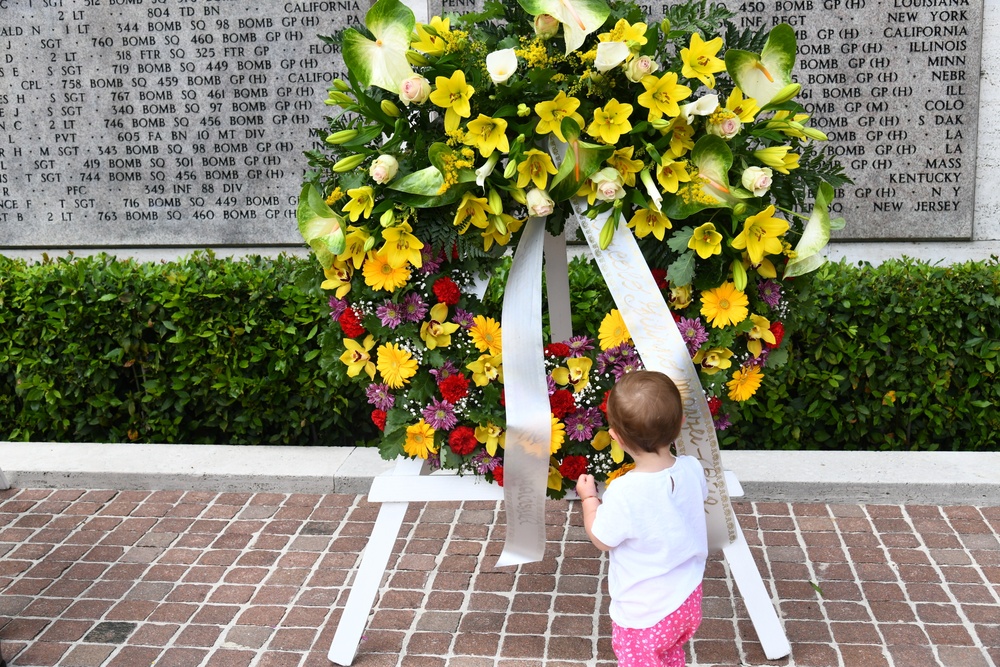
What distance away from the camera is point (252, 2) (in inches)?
215

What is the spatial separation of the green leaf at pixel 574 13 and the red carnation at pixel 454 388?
0.98 m

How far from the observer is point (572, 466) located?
108 inches

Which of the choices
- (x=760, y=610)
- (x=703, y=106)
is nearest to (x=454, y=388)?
(x=703, y=106)

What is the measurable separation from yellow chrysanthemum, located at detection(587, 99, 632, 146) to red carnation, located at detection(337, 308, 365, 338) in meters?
0.87

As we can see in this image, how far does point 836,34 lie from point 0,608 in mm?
4770

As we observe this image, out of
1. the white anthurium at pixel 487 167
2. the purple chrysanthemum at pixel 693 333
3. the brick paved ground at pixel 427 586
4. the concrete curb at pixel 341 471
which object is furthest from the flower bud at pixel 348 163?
the concrete curb at pixel 341 471

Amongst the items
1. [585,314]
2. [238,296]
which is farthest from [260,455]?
[585,314]

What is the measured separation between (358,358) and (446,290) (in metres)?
0.35

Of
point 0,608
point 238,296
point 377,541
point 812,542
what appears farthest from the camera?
point 238,296

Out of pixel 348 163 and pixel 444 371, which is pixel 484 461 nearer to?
pixel 444 371

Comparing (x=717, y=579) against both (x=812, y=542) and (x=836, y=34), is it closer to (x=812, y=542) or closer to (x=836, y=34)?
(x=812, y=542)

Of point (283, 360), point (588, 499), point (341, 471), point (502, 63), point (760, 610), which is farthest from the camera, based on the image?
point (283, 360)

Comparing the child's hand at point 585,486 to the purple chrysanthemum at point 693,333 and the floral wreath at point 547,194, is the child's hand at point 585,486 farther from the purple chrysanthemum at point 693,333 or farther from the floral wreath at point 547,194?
the purple chrysanthemum at point 693,333

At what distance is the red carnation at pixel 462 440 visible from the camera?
2775mm
